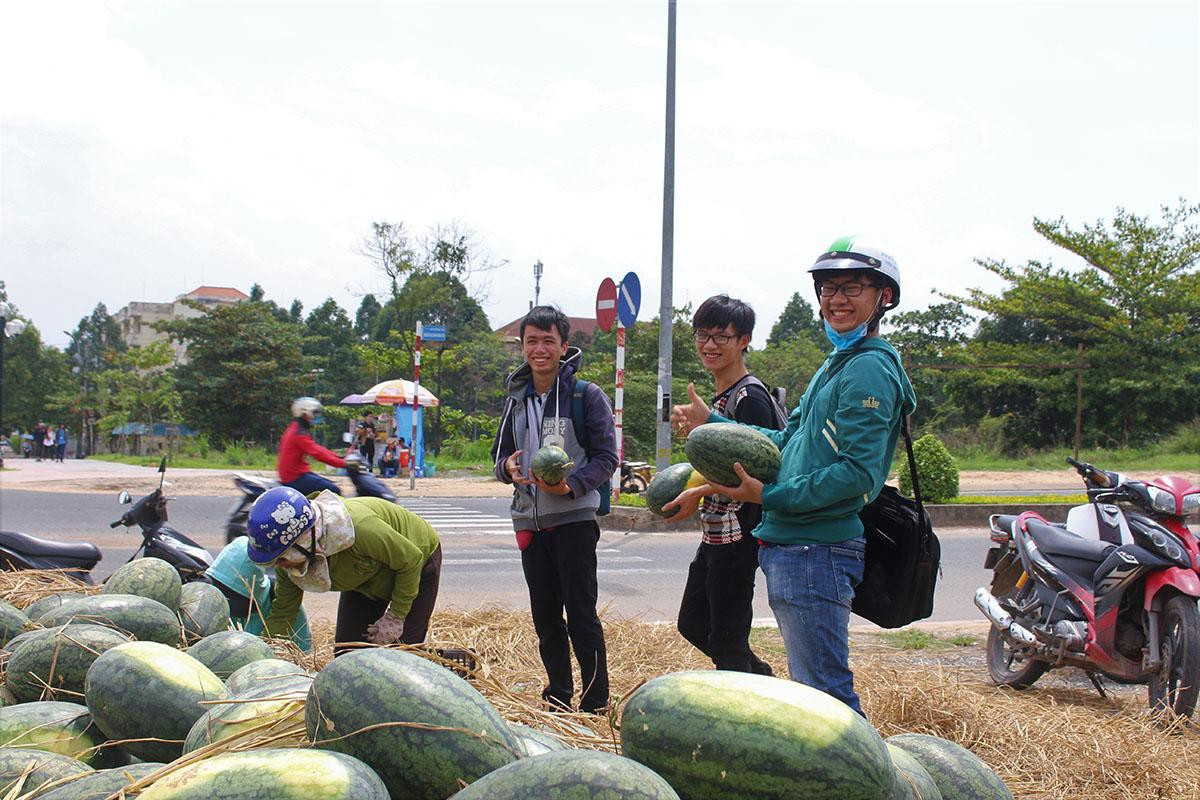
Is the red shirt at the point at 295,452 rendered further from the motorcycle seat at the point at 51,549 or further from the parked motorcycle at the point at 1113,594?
the parked motorcycle at the point at 1113,594

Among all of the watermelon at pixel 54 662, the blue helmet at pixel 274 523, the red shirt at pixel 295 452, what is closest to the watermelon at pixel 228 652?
the watermelon at pixel 54 662

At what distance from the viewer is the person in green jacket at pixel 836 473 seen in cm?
297

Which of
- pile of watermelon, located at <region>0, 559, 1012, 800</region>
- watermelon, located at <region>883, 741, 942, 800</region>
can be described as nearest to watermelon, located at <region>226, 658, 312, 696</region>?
pile of watermelon, located at <region>0, 559, 1012, 800</region>

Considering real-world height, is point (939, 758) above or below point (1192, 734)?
above

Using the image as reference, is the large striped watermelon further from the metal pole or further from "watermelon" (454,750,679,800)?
the metal pole

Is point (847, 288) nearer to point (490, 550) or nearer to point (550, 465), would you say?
point (550, 465)

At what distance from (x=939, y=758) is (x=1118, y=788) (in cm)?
170

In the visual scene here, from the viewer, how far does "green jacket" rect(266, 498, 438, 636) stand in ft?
13.7

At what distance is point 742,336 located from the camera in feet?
13.9

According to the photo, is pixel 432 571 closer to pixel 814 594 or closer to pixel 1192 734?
pixel 814 594

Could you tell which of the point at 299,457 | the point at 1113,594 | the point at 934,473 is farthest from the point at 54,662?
the point at 934,473

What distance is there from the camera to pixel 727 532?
3.99m

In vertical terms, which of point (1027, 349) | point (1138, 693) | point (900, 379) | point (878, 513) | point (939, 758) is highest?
point (1027, 349)

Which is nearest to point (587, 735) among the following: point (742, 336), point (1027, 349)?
point (742, 336)
